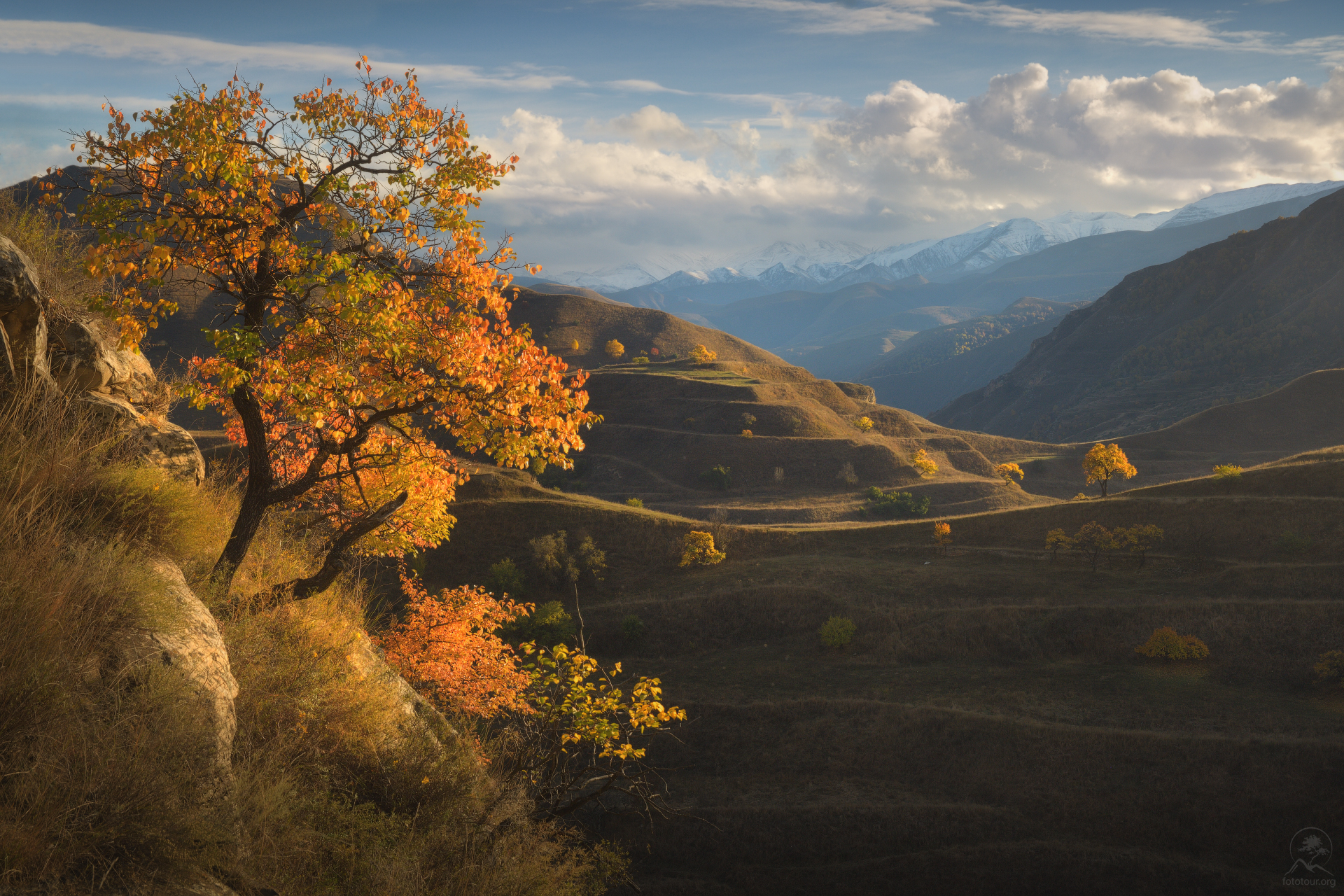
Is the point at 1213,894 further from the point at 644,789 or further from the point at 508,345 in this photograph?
the point at 508,345

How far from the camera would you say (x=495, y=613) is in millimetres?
20656

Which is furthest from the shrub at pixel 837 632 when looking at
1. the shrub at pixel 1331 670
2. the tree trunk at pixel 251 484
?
the tree trunk at pixel 251 484

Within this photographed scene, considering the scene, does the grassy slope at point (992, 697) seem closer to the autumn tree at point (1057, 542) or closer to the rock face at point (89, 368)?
the autumn tree at point (1057, 542)

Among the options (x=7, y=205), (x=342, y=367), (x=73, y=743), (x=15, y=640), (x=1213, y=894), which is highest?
(x=7, y=205)

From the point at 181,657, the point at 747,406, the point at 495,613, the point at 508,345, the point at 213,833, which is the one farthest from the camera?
the point at 747,406

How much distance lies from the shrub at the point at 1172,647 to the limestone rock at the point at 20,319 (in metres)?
44.3

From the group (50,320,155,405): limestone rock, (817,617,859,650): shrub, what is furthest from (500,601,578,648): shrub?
(50,320,155,405): limestone rock

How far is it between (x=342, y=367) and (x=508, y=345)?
7.82ft

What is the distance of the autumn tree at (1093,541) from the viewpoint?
4600cm

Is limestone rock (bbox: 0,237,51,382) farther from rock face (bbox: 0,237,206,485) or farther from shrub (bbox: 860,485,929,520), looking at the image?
shrub (bbox: 860,485,929,520)

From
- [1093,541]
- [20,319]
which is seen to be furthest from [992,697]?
[20,319]

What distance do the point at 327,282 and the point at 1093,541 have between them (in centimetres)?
5284

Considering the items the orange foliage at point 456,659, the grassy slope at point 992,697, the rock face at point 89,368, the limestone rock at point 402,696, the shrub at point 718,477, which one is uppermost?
the rock face at point 89,368

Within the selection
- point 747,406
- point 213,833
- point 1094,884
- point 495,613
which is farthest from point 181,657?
point 747,406
